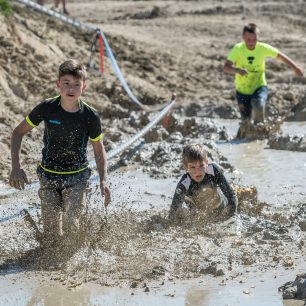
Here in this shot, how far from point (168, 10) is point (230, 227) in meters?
15.8

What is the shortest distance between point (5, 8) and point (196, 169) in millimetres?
6874

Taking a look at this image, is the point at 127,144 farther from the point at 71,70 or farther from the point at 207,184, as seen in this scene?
the point at 71,70

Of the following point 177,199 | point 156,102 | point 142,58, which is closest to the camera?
point 177,199

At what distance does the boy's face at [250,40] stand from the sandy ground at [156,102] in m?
1.29

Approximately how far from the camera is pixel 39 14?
15.1m

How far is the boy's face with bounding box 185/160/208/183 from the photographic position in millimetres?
7516

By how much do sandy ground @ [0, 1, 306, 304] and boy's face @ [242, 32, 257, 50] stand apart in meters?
1.29

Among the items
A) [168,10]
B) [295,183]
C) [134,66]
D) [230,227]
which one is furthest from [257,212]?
[168,10]

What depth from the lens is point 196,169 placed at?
7543 mm

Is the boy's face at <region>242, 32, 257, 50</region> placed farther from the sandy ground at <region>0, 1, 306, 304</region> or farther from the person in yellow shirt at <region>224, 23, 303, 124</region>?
the sandy ground at <region>0, 1, 306, 304</region>

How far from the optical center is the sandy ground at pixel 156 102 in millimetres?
6828

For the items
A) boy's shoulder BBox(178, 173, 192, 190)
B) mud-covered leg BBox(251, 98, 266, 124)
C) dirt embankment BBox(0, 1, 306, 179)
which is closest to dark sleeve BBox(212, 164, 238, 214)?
boy's shoulder BBox(178, 173, 192, 190)

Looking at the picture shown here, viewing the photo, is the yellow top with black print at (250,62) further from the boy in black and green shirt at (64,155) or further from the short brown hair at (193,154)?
the boy in black and green shirt at (64,155)

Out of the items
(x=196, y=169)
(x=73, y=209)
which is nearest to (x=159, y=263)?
(x=73, y=209)
